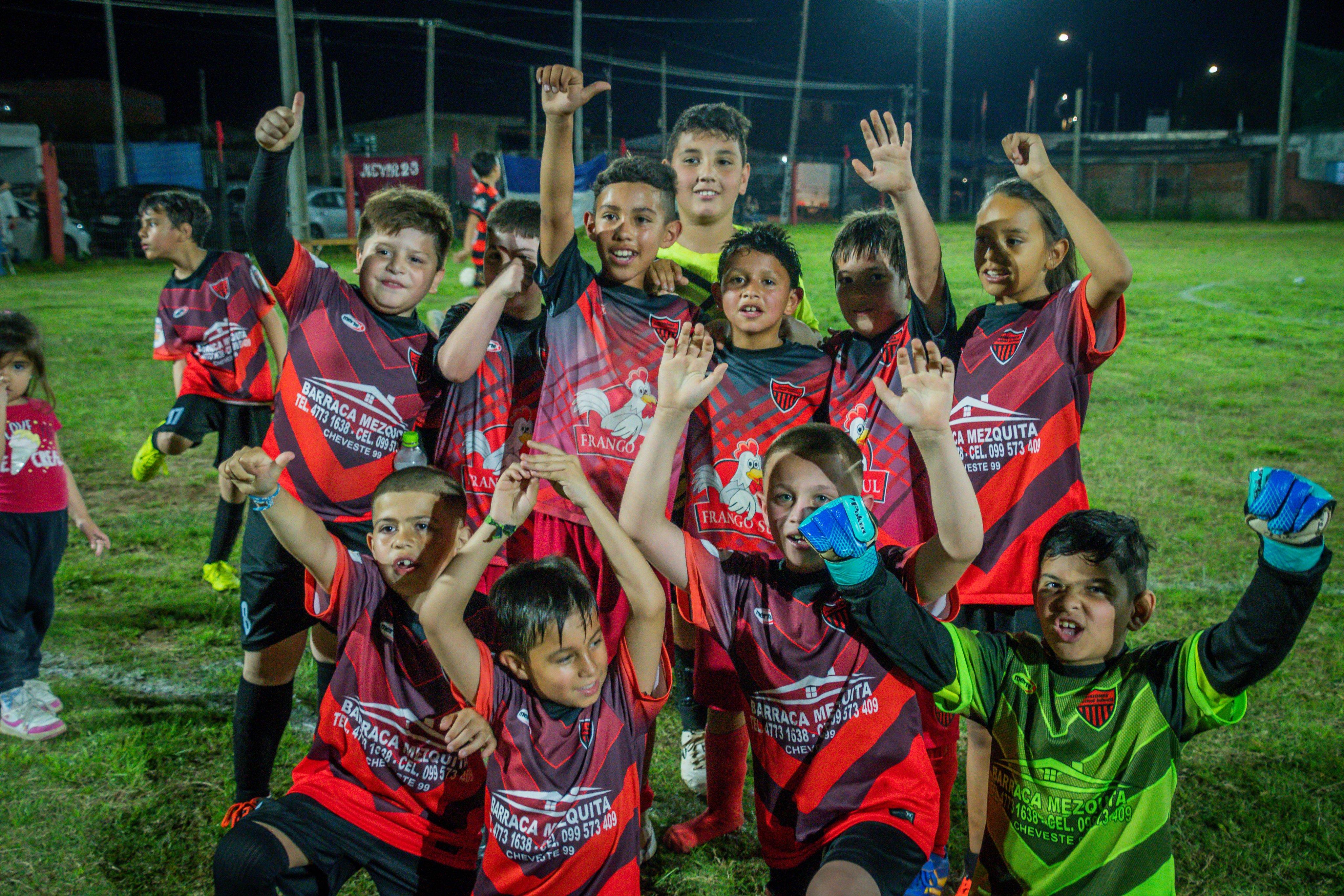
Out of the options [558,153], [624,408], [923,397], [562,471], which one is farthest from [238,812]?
[923,397]

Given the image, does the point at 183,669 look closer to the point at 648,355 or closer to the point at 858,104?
the point at 648,355

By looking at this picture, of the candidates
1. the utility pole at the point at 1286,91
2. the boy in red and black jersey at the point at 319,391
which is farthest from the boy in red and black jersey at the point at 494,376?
the utility pole at the point at 1286,91

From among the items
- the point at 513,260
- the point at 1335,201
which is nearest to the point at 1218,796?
the point at 513,260

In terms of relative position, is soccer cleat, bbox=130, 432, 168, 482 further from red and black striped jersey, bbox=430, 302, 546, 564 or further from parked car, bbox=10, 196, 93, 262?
parked car, bbox=10, 196, 93, 262

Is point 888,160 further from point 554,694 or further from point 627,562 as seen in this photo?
point 554,694

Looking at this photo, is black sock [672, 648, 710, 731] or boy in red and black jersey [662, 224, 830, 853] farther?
black sock [672, 648, 710, 731]

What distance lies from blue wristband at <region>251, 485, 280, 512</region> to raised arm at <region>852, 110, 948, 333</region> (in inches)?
72.2

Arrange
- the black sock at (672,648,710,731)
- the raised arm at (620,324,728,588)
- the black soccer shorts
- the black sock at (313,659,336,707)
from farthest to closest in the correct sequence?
the black soccer shorts, the black sock at (672,648,710,731), the black sock at (313,659,336,707), the raised arm at (620,324,728,588)

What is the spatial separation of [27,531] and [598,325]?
8.07 feet

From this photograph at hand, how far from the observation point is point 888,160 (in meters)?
2.88

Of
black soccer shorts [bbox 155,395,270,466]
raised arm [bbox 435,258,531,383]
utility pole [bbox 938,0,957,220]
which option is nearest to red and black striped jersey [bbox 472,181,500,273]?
raised arm [bbox 435,258,531,383]

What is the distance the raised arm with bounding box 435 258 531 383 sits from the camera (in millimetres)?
3016

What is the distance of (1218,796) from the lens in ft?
10.8

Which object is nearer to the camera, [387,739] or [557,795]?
[557,795]
